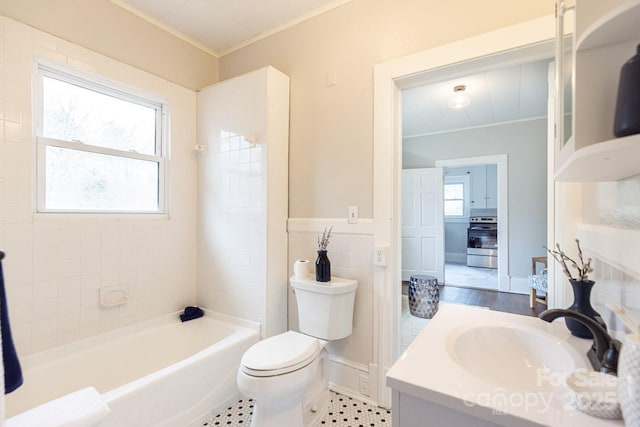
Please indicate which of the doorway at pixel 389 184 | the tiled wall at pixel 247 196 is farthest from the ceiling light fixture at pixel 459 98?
the tiled wall at pixel 247 196

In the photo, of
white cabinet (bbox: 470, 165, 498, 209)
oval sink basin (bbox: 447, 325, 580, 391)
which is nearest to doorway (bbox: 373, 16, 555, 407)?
oval sink basin (bbox: 447, 325, 580, 391)

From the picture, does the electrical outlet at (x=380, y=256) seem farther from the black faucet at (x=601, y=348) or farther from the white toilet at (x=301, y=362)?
the black faucet at (x=601, y=348)

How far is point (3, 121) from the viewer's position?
1.50m

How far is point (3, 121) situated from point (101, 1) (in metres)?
0.97

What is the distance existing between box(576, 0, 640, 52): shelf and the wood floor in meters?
3.62

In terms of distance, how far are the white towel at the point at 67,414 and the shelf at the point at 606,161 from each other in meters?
1.51

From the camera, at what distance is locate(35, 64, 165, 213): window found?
1.71 m

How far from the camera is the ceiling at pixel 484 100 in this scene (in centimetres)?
287

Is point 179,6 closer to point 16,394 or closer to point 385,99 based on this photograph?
point 385,99

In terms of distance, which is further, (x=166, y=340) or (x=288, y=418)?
(x=166, y=340)

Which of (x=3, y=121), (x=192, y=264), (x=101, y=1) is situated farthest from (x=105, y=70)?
(x=192, y=264)

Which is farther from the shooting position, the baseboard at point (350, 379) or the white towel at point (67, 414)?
the baseboard at point (350, 379)

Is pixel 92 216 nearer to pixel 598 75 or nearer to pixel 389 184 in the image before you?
pixel 389 184

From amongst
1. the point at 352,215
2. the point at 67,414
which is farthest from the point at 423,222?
the point at 67,414
